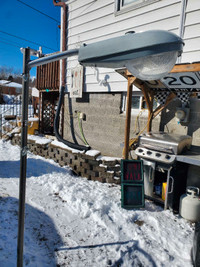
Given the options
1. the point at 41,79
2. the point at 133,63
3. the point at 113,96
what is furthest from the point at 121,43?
the point at 41,79

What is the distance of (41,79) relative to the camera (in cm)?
865

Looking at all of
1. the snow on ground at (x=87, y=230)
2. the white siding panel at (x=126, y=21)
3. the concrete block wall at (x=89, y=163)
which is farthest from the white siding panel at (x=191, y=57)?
the snow on ground at (x=87, y=230)

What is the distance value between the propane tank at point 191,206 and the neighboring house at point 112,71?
1356 mm

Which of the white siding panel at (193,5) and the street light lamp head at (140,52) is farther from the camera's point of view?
the white siding panel at (193,5)

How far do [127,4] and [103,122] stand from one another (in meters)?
3.57

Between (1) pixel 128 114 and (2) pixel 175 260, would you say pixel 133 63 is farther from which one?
(1) pixel 128 114

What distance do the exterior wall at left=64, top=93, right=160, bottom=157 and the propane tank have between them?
2.13 metres

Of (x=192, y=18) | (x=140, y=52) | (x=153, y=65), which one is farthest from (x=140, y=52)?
(x=192, y=18)

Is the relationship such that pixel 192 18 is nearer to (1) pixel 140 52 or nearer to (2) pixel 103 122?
(2) pixel 103 122

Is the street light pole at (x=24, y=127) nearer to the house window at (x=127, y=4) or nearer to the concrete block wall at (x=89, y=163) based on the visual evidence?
the concrete block wall at (x=89, y=163)

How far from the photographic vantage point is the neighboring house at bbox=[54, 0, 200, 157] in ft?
13.5

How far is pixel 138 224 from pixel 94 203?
3.32ft

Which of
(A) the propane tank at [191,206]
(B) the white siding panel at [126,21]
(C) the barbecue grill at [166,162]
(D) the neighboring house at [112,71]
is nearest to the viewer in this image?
(A) the propane tank at [191,206]

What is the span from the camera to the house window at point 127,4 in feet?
15.3
